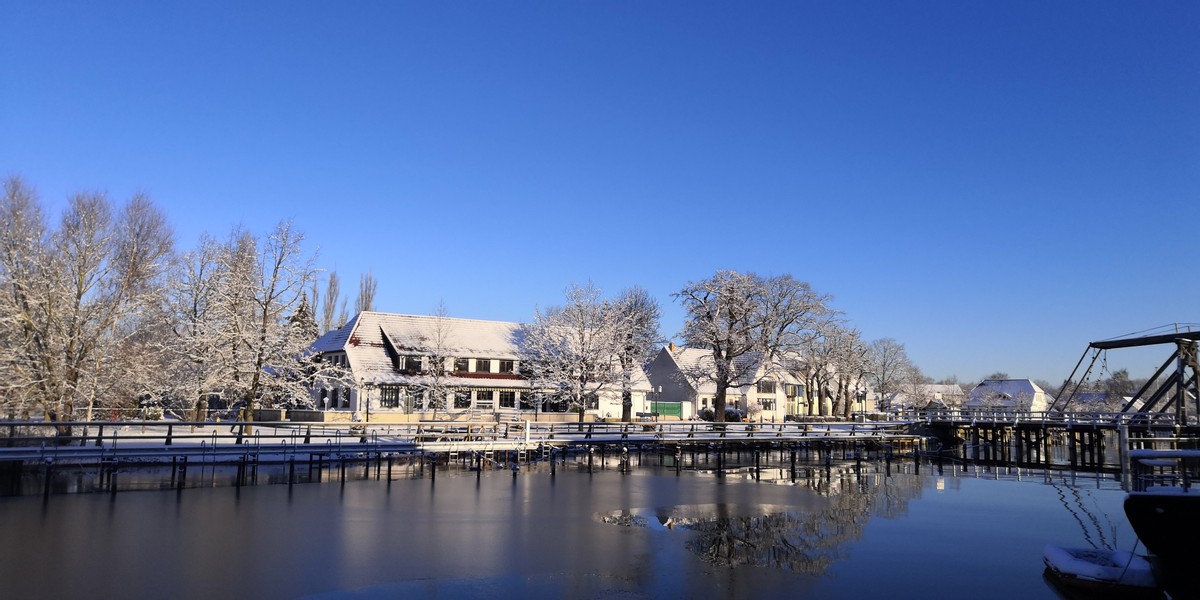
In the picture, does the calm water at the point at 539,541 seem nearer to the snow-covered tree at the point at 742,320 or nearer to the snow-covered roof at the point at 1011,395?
the snow-covered tree at the point at 742,320

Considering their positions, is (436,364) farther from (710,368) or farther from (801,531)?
(801,531)

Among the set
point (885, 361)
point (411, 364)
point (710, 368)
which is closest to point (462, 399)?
point (411, 364)

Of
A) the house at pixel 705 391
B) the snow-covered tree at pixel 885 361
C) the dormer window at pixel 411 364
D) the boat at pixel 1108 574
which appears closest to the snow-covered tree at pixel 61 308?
the dormer window at pixel 411 364

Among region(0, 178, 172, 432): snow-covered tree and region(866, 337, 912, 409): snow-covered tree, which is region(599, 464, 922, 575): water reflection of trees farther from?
region(866, 337, 912, 409): snow-covered tree

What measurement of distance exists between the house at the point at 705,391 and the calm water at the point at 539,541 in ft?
146

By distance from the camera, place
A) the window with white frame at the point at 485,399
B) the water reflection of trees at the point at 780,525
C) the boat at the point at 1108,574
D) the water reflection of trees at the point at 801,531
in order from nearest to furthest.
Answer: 1. the boat at the point at 1108,574
2. the water reflection of trees at the point at 801,531
3. the water reflection of trees at the point at 780,525
4. the window with white frame at the point at 485,399

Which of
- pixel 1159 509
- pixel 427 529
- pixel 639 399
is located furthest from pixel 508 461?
pixel 639 399

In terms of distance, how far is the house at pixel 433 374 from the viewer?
54938 mm

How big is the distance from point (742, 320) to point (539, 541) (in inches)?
1782

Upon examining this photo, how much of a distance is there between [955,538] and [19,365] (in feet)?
116

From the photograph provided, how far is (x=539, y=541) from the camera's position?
16547 millimetres

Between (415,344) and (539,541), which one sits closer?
(539,541)

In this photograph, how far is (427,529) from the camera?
699 inches

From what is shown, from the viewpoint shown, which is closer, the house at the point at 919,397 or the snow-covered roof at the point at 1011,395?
the snow-covered roof at the point at 1011,395
